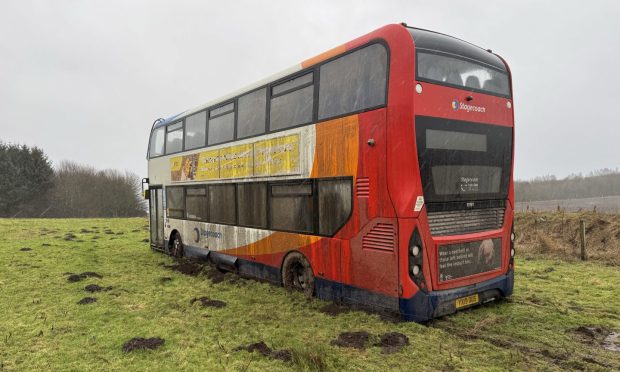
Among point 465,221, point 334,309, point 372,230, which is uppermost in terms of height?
point 465,221

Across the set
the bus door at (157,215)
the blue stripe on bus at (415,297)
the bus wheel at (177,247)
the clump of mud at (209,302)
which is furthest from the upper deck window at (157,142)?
the blue stripe on bus at (415,297)

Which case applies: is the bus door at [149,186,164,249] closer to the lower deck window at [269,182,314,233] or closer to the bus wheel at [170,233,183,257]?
the bus wheel at [170,233,183,257]

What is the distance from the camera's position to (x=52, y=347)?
5195mm

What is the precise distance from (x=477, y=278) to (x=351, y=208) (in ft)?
7.42

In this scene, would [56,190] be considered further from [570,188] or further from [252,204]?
[570,188]

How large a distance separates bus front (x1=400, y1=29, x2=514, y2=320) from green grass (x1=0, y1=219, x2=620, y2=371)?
565mm

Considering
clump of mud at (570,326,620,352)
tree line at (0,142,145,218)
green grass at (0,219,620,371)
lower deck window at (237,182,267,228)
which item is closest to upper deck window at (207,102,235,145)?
lower deck window at (237,182,267,228)

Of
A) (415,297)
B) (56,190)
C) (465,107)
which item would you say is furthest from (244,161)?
(56,190)

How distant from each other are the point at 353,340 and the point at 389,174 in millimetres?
2274

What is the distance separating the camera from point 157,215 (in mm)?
14133

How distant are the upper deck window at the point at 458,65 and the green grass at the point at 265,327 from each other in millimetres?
3550

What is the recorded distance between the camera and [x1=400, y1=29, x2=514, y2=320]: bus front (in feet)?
18.3

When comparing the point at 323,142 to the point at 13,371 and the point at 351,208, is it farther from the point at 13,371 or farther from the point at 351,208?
the point at 13,371

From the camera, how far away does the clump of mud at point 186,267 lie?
10.4 meters
